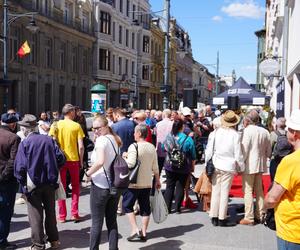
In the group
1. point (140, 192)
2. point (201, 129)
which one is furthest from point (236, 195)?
point (201, 129)

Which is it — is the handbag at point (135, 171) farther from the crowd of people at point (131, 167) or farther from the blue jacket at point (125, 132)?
the blue jacket at point (125, 132)

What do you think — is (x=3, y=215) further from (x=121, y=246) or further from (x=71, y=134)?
(x=71, y=134)

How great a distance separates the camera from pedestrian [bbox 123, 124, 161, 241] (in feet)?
20.9

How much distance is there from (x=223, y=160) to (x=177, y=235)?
1.37 metres

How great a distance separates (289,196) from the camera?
11.0 ft

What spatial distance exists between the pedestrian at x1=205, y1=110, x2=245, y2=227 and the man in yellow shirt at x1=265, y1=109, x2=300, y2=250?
3724mm

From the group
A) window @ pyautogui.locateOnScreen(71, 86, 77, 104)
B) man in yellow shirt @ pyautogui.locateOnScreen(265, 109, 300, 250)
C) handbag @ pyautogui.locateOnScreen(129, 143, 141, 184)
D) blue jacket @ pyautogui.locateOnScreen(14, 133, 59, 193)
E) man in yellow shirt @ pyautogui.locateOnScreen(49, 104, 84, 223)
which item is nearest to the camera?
man in yellow shirt @ pyautogui.locateOnScreen(265, 109, 300, 250)

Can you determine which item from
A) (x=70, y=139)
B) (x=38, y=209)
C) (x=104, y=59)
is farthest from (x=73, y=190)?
(x=104, y=59)

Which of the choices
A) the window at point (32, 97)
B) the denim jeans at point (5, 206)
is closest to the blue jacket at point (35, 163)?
the denim jeans at point (5, 206)

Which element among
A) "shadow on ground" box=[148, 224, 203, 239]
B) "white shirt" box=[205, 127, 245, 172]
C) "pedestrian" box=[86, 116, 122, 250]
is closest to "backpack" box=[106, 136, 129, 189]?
"pedestrian" box=[86, 116, 122, 250]

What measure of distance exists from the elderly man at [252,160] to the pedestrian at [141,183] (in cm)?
186

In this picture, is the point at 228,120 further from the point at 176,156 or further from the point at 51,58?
the point at 51,58

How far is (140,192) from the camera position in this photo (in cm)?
641

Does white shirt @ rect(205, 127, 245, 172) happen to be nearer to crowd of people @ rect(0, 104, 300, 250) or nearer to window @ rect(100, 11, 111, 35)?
crowd of people @ rect(0, 104, 300, 250)
